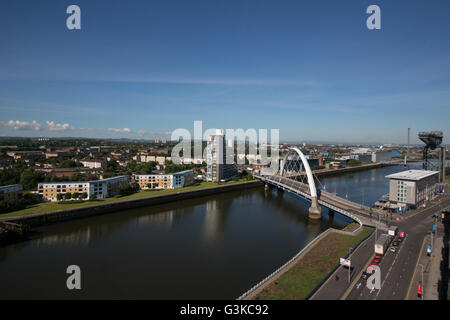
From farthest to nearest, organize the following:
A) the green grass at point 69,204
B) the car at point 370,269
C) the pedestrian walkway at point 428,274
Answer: the green grass at point 69,204 → the car at point 370,269 → the pedestrian walkway at point 428,274

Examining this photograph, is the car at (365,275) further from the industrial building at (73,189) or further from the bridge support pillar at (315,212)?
the industrial building at (73,189)

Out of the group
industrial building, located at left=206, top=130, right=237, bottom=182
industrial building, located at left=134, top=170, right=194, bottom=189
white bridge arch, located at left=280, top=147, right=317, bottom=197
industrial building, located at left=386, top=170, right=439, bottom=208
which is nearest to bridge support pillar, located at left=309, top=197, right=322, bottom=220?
white bridge arch, located at left=280, top=147, right=317, bottom=197

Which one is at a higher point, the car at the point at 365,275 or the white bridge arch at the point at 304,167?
the white bridge arch at the point at 304,167

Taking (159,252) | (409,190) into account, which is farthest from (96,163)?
(409,190)

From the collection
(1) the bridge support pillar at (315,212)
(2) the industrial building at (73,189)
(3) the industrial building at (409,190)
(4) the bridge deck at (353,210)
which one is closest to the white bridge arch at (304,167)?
(1) the bridge support pillar at (315,212)
